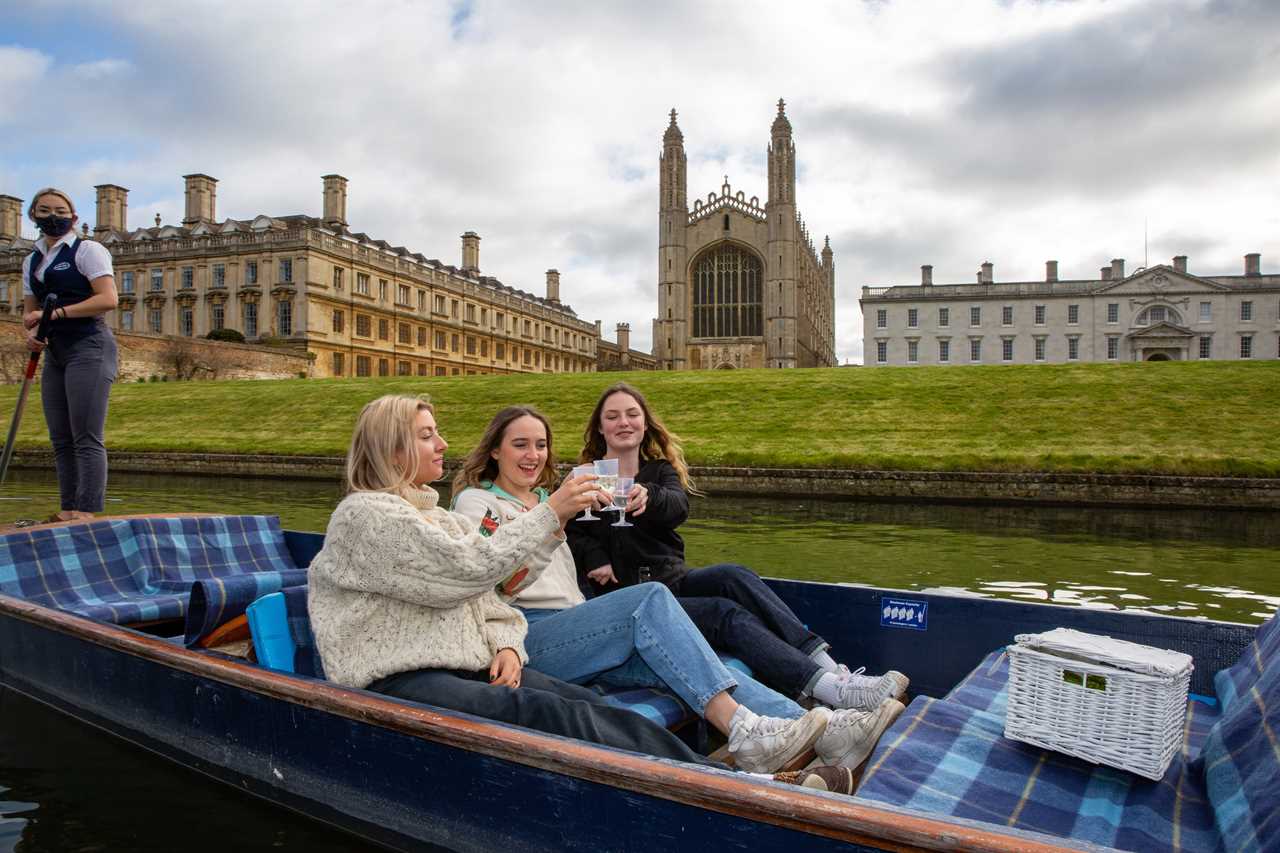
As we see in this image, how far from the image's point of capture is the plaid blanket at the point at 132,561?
16.4ft

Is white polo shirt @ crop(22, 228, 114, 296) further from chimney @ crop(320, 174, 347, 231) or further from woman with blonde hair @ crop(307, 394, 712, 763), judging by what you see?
chimney @ crop(320, 174, 347, 231)

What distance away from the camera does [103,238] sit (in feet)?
187

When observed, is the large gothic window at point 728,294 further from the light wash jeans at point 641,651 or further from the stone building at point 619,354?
the light wash jeans at point 641,651

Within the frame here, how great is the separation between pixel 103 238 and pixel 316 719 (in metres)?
64.8

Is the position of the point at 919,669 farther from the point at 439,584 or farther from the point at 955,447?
the point at 955,447

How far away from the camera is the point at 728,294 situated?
69750mm

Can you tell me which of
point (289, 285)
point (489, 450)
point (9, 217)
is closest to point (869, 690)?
point (489, 450)

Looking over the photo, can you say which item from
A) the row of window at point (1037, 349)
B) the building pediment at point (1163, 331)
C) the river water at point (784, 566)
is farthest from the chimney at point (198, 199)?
the building pediment at point (1163, 331)

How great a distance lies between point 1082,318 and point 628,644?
70.8 m

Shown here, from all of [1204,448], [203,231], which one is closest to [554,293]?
[203,231]

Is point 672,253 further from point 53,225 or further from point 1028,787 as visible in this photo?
point 1028,787

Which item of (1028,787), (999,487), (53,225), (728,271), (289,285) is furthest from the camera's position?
(728,271)

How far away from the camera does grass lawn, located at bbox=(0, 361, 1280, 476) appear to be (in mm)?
17719

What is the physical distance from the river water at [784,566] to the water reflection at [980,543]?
3cm
